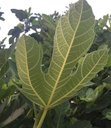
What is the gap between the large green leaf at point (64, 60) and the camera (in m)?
0.80

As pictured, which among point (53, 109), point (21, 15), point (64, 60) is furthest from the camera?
point (21, 15)

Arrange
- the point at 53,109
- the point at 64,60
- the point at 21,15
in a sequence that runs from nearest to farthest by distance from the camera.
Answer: the point at 64,60
the point at 53,109
the point at 21,15

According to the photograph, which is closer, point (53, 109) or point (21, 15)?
point (53, 109)

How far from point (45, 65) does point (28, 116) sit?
43 cm

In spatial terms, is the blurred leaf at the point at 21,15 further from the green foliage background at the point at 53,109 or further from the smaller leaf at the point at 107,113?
the smaller leaf at the point at 107,113

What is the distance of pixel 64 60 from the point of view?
84 cm

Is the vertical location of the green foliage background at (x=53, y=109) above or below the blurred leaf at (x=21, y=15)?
below

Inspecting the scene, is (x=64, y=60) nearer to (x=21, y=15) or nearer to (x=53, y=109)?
(x=53, y=109)

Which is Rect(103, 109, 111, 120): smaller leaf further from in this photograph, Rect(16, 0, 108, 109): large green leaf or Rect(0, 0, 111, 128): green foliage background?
Rect(16, 0, 108, 109): large green leaf

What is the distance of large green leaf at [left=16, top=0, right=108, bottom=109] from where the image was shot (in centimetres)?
80

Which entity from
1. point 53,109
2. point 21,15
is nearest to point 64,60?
point 53,109

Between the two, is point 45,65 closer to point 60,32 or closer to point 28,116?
point 28,116

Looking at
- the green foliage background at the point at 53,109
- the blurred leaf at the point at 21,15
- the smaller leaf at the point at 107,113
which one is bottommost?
the smaller leaf at the point at 107,113

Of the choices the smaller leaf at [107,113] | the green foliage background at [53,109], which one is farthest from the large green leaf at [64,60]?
the smaller leaf at [107,113]
